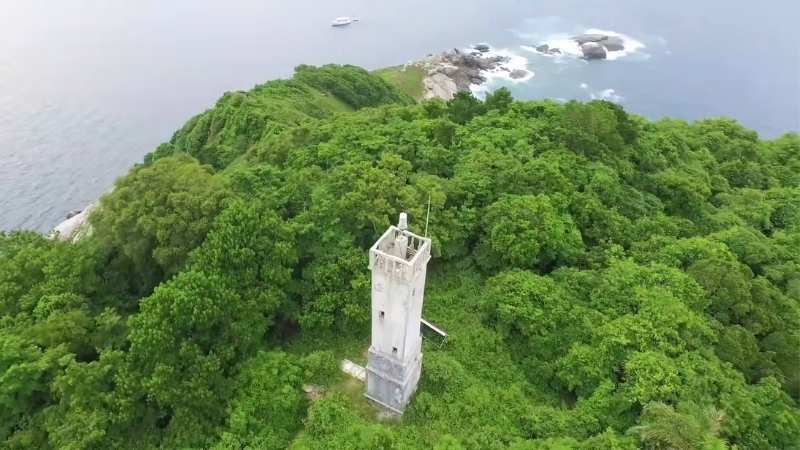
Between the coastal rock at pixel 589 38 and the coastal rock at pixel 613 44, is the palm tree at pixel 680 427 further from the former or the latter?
the coastal rock at pixel 589 38

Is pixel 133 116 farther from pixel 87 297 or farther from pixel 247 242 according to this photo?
pixel 247 242

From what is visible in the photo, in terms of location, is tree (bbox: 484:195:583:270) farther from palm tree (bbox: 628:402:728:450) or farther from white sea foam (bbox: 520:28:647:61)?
white sea foam (bbox: 520:28:647:61)

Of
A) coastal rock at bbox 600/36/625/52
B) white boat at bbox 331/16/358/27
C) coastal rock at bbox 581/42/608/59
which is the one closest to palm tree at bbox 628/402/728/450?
coastal rock at bbox 581/42/608/59

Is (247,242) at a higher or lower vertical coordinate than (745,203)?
higher

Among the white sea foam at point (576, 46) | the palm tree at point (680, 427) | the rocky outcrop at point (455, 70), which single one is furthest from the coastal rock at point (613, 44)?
the palm tree at point (680, 427)

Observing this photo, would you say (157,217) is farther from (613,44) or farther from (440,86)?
(613,44)

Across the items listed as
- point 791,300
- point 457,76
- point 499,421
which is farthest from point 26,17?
point 791,300
